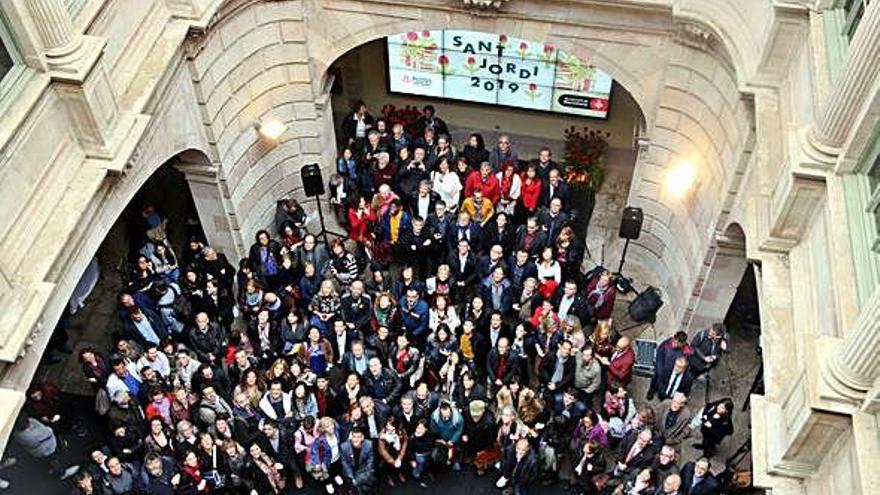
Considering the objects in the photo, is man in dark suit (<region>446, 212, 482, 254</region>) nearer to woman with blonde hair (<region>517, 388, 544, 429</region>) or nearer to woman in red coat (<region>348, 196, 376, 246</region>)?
woman in red coat (<region>348, 196, 376, 246</region>)

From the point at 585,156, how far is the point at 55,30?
933 centimetres

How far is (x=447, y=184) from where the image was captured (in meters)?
13.7

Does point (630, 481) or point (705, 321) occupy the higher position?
point (705, 321)

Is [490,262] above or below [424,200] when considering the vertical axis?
below

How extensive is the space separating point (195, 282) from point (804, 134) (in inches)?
310

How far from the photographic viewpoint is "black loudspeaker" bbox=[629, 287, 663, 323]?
43.6 feet

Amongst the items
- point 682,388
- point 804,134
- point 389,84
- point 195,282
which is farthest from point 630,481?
point 389,84

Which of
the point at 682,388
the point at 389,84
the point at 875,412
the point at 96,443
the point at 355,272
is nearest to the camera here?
the point at 875,412

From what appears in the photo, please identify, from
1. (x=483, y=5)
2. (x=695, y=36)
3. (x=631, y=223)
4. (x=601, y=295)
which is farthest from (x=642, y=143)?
(x=483, y=5)

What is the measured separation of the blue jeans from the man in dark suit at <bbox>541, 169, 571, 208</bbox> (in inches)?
170

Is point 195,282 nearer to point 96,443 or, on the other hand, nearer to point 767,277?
point 96,443

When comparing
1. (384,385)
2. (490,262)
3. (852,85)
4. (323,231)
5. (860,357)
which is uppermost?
(323,231)

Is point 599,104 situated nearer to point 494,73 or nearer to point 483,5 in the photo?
point 494,73

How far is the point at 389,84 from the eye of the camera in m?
16.6
